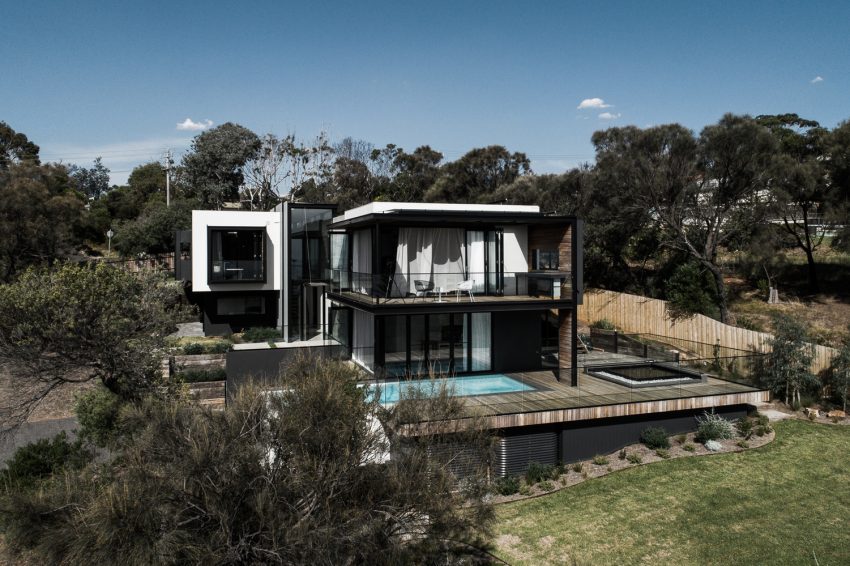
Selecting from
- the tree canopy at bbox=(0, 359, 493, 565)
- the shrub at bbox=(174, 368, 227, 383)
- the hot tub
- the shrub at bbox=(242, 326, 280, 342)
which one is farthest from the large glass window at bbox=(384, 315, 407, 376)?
the shrub at bbox=(242, 326, 280, 342)

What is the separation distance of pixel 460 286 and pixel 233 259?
1523cm

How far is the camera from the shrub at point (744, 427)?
15.8 m

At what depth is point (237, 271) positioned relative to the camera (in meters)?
27.1

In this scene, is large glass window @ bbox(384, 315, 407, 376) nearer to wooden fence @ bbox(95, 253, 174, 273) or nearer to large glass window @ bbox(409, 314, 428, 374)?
large glass window @ bbox(409, 314, 428, 374)

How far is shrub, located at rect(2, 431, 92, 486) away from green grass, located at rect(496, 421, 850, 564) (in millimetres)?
8995

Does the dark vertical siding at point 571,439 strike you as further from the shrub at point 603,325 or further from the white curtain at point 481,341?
the shrub at point 603,325

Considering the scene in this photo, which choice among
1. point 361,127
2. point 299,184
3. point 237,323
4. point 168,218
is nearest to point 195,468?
point 237,323

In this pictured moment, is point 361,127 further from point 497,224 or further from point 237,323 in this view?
point 497,224

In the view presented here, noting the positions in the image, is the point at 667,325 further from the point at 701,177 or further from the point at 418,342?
the point at 418,342

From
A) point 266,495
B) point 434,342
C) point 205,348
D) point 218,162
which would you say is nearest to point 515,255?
point 434,342

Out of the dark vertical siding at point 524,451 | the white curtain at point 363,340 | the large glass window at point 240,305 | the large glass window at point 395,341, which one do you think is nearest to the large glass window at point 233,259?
the large glass window at point 240,305

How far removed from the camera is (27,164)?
1377 inches

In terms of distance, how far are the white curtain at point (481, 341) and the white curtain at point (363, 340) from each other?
3212 millimetres

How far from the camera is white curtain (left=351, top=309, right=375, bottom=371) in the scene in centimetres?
1811
